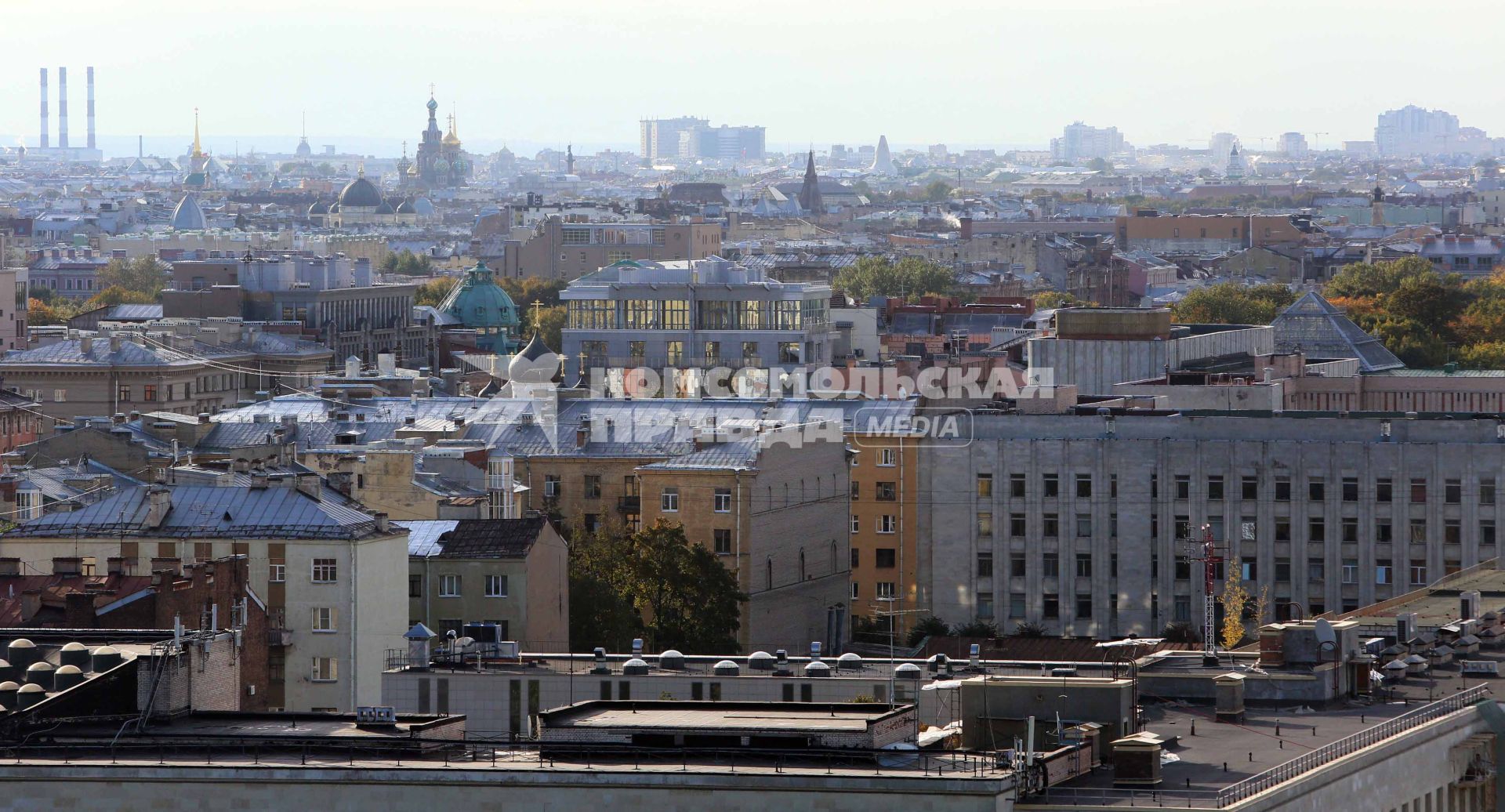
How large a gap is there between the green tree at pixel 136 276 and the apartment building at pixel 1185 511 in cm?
12189

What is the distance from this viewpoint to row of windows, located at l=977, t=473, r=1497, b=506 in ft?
200

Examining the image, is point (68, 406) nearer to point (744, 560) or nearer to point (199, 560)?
point (744, 560)

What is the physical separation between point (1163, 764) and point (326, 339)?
95.7 meters

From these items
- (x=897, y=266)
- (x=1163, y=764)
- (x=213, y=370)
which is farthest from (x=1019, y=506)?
(x=897, y=266)

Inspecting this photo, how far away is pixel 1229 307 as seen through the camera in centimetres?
12600

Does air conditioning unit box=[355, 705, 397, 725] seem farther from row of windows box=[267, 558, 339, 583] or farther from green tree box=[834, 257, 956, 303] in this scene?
green tree box=[834, 257, 956, 303]

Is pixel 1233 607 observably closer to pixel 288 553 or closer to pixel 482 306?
pixel 288 553

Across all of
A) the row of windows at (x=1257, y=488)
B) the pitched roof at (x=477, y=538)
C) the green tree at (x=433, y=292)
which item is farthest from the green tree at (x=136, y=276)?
the pitched roof at (x=477, y=538)

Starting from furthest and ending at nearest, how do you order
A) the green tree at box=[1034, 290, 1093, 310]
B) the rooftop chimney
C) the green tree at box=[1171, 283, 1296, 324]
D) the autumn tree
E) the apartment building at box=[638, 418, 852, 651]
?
the green tree at box=[1034, 290, 1093, 310]
the green tree at box=[1171, 283, 1296, 324]
the apartment building at box=[638, 418, 852, 651]
the autumn tree
the rooftop chimney

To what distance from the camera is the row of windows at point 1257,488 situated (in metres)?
60.8

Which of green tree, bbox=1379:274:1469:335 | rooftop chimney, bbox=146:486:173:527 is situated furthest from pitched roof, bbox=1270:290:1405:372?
rooftop chimney, bbox=146:486:173:527

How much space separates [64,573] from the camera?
46312mm

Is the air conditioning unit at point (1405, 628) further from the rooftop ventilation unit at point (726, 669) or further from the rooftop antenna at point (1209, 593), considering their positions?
the rooftop ventilation unit at point (726, 669)

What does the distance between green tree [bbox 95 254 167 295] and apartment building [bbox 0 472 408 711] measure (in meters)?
132
